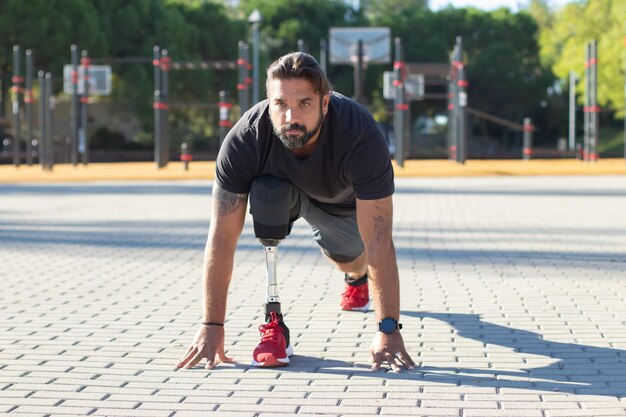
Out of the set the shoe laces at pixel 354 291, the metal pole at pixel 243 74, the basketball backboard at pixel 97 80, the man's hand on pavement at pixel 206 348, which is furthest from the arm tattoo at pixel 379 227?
the basketball backboard at pixel 97 80

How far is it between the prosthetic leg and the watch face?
1.66 feet

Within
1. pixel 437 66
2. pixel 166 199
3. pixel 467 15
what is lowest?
pixel 166 199

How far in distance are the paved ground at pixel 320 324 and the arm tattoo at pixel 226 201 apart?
2.20 ft

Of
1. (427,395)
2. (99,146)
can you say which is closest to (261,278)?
(427,395)

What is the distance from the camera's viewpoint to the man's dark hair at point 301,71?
15.4ft

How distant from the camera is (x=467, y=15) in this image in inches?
2689

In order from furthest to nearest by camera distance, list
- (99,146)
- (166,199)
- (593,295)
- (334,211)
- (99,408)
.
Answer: (99,146)
(166,199)
(593,295)
(334,211)
(99,408)

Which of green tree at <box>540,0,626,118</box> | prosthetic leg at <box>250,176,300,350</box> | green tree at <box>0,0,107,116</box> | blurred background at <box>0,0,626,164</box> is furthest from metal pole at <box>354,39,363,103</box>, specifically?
green tree at <box>0,0,107,116</box>

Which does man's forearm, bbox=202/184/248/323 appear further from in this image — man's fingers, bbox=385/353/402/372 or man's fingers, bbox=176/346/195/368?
man's fingers, bbox=385/353/402/372

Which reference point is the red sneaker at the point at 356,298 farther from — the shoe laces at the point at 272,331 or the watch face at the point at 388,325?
the watch face at the point at 388,325

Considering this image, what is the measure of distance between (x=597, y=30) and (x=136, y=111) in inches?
910

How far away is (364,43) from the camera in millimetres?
31938

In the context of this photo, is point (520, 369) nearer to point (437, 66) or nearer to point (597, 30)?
point (437, 66)

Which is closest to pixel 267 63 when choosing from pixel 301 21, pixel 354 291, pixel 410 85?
pixel 301 21
